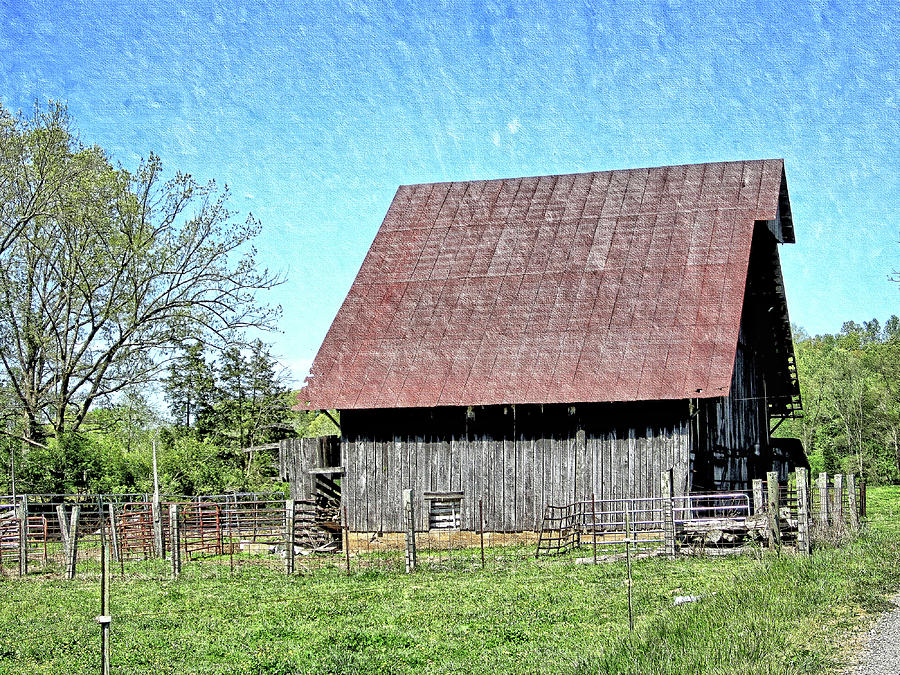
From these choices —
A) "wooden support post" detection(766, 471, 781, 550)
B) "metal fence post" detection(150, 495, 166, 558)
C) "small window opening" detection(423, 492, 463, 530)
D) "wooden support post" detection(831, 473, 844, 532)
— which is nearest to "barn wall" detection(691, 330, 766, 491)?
"wooden support post" detection(831, 473, 844, 532)

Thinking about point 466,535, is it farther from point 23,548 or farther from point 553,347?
point 23,548

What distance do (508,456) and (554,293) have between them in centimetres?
506

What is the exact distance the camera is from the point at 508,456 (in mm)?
28375

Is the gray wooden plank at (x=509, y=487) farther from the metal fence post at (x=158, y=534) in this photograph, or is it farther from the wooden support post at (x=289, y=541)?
the metal fence post at (x=158, y=534)

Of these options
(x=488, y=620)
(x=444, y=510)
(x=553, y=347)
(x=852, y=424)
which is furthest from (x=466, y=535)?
(x=852, y=424)

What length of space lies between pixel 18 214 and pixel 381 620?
3097 cm

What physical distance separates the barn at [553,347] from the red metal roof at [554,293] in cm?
6

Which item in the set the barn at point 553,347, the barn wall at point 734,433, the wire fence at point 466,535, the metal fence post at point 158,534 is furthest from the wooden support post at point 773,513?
the metal fence post at point 158,534

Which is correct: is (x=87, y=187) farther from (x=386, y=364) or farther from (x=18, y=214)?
(x=386, y=364)

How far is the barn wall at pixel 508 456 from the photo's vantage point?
2708 centimetres

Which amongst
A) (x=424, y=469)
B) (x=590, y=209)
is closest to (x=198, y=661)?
(x=424, y=469)

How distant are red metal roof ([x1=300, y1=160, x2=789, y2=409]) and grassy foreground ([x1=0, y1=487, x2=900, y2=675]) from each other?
7472mm

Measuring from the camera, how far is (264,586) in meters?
20.9

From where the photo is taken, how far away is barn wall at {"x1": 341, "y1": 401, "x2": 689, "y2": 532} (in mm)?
27078
